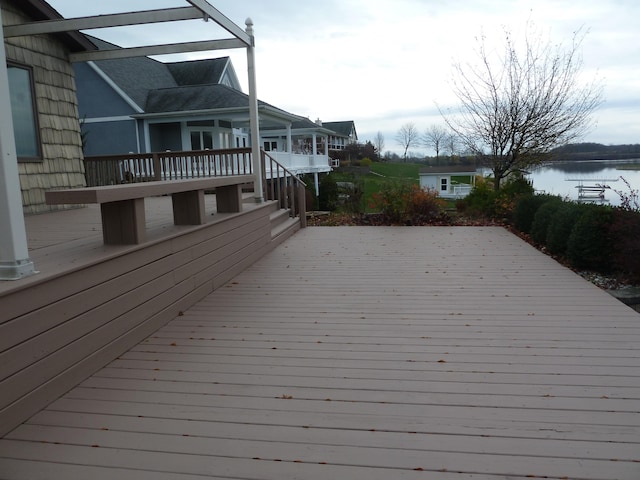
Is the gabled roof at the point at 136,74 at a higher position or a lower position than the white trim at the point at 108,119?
higher

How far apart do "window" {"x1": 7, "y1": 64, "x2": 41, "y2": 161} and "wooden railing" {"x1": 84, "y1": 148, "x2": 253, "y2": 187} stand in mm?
3473

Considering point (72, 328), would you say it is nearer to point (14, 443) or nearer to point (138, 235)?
point (14, 443)

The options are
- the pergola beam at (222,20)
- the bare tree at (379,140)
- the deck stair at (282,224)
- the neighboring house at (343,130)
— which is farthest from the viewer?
the bare tree at (379,140)

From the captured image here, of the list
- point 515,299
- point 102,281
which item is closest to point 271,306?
point 102,281

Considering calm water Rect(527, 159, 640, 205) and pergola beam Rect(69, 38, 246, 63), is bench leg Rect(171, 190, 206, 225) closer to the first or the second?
pergola beam Rect(69, 38, 246, 63)

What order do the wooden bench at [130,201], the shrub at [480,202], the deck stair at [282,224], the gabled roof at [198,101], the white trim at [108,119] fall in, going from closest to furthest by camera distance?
1. the wooden bench at [130,201]
2. the deck stair at [282,224]
3. the shrub at [480,202]
4. the gabled roof at [198,101]
5. the white trim at [108,119]

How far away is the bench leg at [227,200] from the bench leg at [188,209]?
4.39 feet

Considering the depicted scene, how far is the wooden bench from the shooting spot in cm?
308

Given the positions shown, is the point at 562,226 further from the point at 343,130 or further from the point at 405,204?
the point at 343,130

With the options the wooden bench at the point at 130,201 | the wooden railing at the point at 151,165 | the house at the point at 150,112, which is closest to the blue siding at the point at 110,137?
the house at the point at 150,112

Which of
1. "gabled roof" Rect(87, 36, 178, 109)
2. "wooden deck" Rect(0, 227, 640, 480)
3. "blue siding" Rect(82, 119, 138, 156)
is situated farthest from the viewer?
"gabled roof" Rect(87, 36, 178, 109)

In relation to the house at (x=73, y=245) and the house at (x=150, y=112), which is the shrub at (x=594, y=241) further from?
the house at (x=150, y=112)

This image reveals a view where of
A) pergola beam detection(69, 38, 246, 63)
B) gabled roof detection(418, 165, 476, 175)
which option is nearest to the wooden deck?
pergola beam detection(69, 38, 246, 63)

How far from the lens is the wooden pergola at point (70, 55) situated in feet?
8.71
